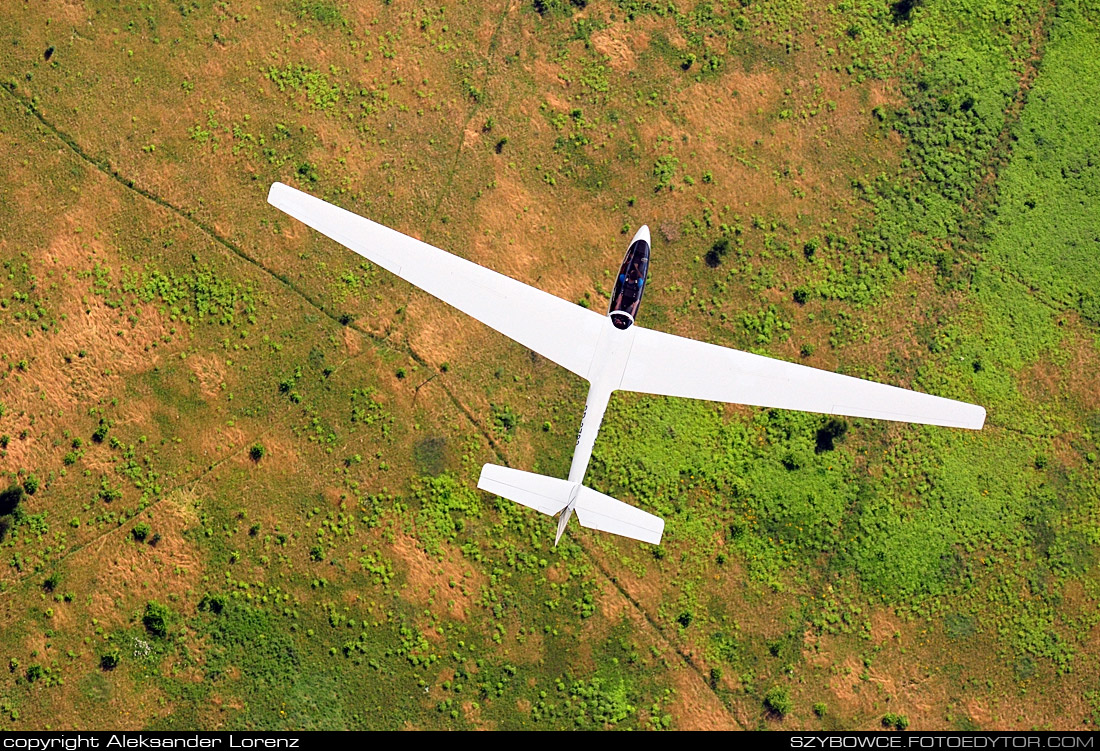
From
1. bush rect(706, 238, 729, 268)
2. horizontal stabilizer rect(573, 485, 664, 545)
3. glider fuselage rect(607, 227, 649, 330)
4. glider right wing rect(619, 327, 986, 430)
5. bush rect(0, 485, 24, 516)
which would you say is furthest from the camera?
bush rect(706, 238, 729, 268)

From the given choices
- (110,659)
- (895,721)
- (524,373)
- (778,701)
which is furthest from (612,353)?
(110,659)

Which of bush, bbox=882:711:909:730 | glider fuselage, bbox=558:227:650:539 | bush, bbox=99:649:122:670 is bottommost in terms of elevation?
bush, bbox=99:649:122:670

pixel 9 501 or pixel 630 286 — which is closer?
pixel 630 286

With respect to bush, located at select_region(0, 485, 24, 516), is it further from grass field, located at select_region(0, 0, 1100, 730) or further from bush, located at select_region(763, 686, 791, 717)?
bush, located at select_region(763, 686, 791, 717)

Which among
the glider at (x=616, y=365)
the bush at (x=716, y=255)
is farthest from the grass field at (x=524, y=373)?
the glider at (x=616, y=365)

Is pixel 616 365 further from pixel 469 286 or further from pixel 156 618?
pixel 156 618

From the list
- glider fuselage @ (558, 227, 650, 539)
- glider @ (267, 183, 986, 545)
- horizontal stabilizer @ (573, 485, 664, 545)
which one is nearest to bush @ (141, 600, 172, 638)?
glider @ (267, 183, 986, 545)

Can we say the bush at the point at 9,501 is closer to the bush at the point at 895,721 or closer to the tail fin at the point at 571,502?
the tail fin at the point at 571,502
